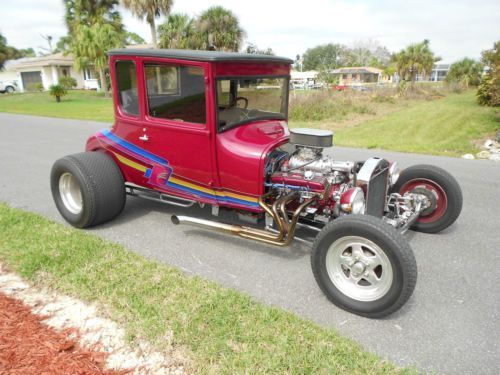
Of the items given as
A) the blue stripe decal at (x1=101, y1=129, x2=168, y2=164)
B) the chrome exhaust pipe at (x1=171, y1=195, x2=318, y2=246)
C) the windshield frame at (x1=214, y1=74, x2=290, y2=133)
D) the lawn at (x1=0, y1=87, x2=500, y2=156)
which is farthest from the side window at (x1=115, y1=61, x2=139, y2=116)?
the lawn at (x1=0, y1=87, x2=500, y2=156)

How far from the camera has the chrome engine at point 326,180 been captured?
3.58 metres

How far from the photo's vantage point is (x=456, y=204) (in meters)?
4.15

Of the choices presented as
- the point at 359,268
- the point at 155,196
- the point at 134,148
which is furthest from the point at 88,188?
the point at 359,268

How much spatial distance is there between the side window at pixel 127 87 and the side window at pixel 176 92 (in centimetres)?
21

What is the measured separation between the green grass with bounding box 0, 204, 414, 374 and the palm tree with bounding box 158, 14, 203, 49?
82.7 ft

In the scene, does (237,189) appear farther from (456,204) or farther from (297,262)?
(456,204)

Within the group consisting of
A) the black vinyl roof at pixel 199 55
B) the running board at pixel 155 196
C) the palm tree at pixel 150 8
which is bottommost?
the running board at pixel 155 196

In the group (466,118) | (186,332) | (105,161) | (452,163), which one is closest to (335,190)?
(186,332)

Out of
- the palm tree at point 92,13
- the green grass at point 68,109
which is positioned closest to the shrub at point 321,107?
the green grass at point 68,109

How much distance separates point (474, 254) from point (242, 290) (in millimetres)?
2441

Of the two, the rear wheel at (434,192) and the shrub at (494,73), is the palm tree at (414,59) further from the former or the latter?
the rear wheel at (434,192)

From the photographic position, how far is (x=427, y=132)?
1231cm

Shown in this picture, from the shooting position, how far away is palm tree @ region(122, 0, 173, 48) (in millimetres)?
26547

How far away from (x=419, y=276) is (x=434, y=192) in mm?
1149
